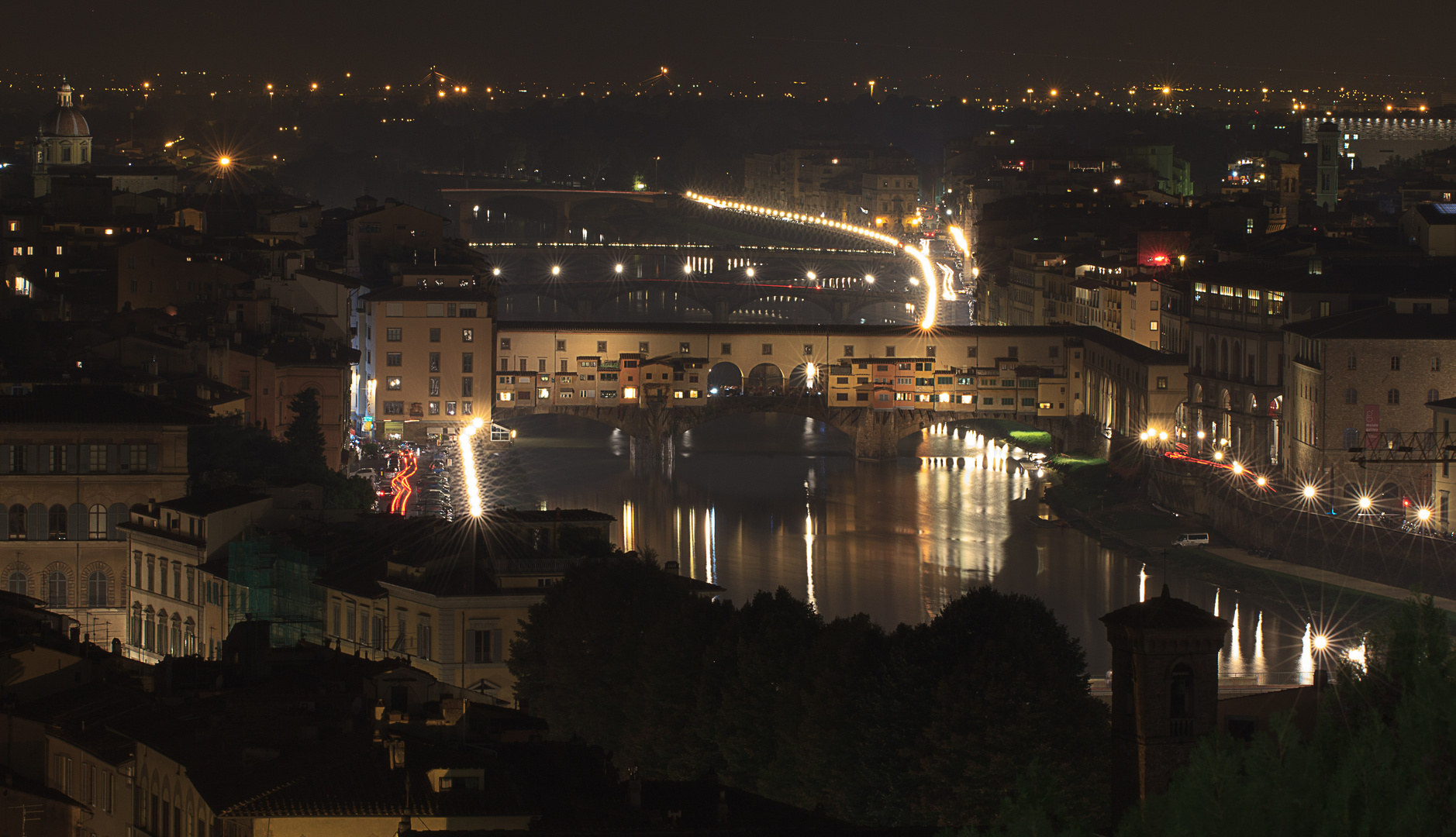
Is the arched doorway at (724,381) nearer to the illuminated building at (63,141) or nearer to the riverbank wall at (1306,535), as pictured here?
the riverbank wall at (1306,535)

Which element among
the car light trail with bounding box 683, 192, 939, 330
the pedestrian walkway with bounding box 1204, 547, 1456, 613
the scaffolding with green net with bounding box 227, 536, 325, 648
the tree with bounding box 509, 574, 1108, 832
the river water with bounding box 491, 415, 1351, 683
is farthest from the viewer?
the car light trail with bounding box 683, 192, 939, 330

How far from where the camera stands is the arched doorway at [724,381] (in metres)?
26.2

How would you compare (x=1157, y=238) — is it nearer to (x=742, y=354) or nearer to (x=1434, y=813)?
(x=742, y=354)

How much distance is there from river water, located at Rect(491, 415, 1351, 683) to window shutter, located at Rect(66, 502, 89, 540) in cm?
447

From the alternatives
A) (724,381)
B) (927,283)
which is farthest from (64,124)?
(927,283)

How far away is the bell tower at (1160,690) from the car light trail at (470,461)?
34.5 feet

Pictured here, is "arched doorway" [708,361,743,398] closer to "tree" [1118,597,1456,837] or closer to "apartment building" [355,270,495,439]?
"apartment building" [355,270,495,439]

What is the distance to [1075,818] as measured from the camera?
320 inches

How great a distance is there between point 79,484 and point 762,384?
13644 mm

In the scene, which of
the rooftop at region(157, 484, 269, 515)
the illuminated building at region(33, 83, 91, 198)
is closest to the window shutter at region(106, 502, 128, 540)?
the rooftop at region(157, 484, 269, 515)

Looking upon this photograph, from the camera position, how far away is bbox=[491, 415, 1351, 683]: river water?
53.0 feet

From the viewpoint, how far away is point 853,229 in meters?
46.2

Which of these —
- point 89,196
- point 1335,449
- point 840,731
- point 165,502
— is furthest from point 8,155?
point 840,731

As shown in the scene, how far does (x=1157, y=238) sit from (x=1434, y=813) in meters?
23.3
